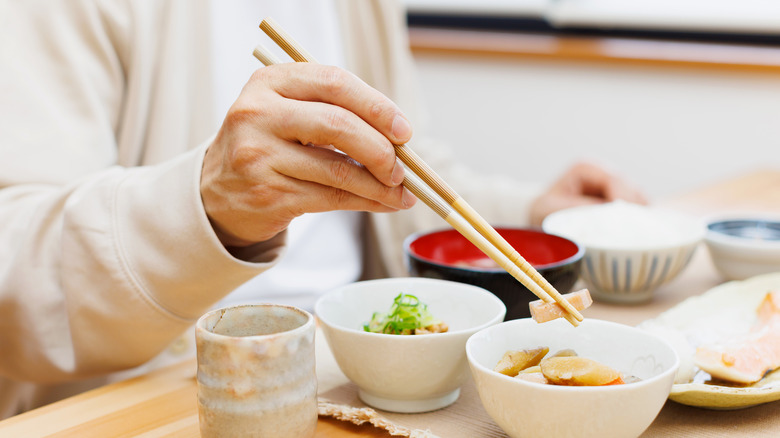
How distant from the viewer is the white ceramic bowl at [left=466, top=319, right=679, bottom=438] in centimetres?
62

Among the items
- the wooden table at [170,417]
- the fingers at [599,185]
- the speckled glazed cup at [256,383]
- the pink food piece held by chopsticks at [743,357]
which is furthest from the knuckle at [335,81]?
the fingers at [599,185]

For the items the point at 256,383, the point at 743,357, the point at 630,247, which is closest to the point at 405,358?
the point at 256,383

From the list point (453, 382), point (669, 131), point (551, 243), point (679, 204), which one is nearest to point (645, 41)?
point (669, 131)

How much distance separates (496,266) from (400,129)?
0.41 metres

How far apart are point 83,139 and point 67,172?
0.22 ft

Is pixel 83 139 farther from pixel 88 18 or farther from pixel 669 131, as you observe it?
pixel 669 131

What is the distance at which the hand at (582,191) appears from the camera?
1.39 metres

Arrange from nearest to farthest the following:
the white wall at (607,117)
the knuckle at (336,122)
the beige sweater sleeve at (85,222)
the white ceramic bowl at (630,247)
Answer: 1. the knuckle at (336,122)
2. the beige sweater sleeve at (85,222)
3. the white ceramic bowl at (630,247)
4. the white wall at (607,117)

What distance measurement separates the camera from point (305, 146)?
2.45 feet

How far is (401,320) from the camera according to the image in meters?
0.78

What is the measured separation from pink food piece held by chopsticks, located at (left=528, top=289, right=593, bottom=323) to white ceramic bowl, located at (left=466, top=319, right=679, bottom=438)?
5 centimetres

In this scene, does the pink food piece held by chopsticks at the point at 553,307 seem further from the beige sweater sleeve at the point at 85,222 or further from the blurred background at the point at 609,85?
the blurred background at the point at 609,85

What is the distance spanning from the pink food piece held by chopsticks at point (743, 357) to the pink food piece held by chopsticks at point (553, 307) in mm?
156

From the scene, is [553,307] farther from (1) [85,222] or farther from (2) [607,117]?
(2) [607,117]
